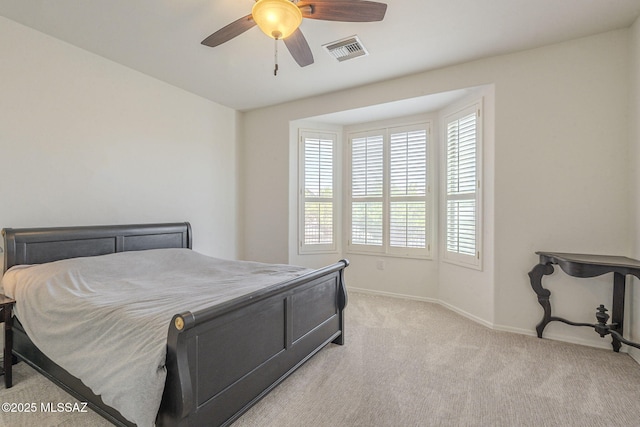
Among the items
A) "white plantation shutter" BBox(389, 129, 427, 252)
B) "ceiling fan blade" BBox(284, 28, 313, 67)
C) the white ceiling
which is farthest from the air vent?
"white plantation shutter" BBox(389, 129, 427, 252)

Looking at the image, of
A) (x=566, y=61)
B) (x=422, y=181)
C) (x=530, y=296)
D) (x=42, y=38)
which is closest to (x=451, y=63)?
(x=566, y=61)

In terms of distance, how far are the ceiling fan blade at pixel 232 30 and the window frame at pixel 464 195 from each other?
256cm

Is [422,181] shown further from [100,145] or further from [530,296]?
[100,145]

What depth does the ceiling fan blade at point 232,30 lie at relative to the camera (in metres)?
1.90

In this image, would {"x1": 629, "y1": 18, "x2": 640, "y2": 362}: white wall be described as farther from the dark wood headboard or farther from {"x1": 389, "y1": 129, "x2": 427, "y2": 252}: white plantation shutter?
the dark wood headboard

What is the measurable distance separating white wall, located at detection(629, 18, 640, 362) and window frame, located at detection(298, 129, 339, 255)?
312cm

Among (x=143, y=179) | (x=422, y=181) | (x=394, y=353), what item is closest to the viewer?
(x=394, y=353)

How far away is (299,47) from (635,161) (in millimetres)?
2901

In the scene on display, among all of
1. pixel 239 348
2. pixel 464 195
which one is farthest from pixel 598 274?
pixel 239 348

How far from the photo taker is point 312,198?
4488 millimetres

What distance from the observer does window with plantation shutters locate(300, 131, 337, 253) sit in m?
4.47

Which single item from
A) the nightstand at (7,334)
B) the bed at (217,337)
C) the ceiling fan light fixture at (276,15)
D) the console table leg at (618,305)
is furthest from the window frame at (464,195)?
the nightstand at (7,334)

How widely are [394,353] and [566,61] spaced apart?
3.08m

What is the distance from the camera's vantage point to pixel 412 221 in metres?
4.09
